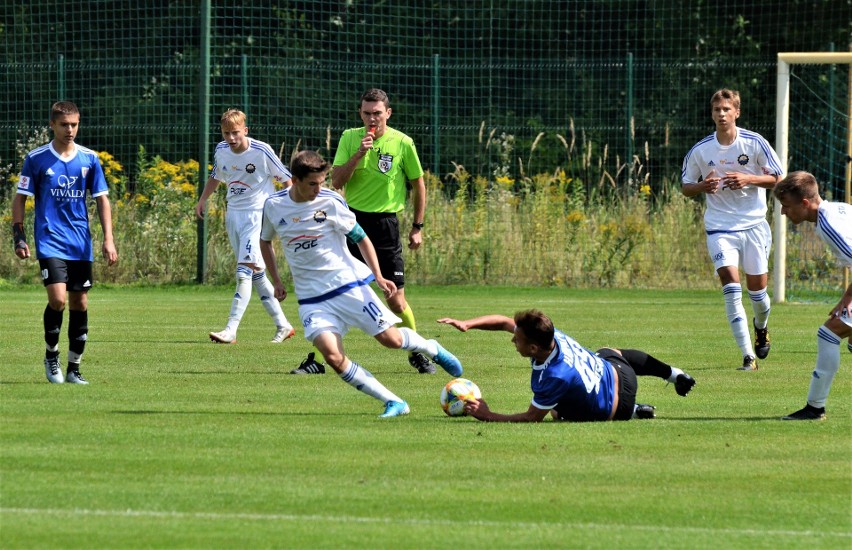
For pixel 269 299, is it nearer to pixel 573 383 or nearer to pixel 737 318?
pixel 737 318

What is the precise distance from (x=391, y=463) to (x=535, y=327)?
1448 mm

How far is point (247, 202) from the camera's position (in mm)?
14297

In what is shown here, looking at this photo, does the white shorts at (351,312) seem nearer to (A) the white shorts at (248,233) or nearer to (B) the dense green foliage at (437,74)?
(A) the white shorts at (248,233)

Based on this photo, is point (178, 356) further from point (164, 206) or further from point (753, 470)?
point (164, 206)

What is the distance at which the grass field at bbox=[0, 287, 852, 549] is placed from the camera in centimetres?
601

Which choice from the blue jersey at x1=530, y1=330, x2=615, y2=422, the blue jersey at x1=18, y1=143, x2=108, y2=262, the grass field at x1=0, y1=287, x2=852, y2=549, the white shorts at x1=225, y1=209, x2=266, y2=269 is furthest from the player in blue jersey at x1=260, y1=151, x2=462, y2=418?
the white shorts at x1=225, y1=209, x2=266, y2=269

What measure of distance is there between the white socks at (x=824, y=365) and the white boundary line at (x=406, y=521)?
2.95 metres

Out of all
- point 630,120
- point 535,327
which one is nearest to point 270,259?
point 535,327

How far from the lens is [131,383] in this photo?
10797 millimetres

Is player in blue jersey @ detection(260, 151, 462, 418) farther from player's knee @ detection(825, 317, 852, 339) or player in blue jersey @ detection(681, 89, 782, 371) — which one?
player in blue jersey @ detection(681, 89, 782, 371)

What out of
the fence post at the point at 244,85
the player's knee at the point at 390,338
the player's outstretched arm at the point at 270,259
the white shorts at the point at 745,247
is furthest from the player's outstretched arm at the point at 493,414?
the fence post at the point at 244,85

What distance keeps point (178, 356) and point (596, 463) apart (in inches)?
243

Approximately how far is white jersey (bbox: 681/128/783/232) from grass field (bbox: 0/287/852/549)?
1.29 metres

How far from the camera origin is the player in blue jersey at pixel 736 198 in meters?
12.5
